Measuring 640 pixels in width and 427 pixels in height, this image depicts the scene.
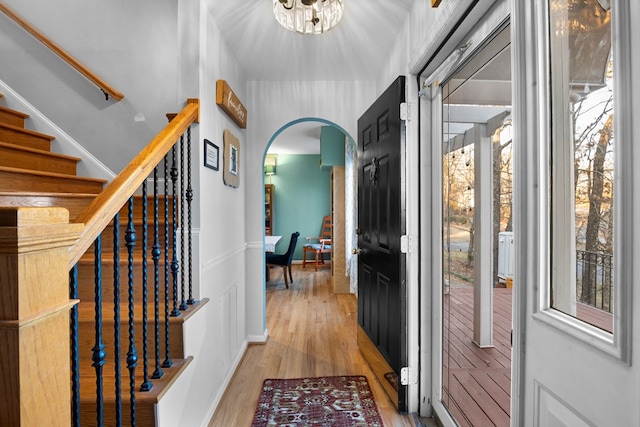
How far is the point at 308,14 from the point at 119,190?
1.45m

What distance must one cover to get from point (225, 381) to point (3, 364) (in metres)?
1.90

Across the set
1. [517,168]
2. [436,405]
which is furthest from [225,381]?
[517,168]

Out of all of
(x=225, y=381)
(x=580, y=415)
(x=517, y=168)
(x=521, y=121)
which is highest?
(x=521, y=121)

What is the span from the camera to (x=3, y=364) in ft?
1.96

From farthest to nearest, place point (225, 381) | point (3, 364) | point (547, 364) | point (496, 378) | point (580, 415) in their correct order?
point (225, 381) → point (496, 378) → point (547, 364) → point (580, 415) → point (3, 364)

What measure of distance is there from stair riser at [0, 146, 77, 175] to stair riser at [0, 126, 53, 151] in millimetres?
246

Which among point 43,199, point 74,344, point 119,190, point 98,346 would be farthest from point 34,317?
point 43,199

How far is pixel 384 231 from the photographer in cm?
222

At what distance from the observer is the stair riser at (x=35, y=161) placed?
193 centimetres

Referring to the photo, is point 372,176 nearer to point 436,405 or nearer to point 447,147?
point 447,147

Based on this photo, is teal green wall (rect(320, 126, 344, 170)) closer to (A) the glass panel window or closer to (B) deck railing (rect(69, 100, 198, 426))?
(B) deck railing (rect(69, 100, 198, 426))

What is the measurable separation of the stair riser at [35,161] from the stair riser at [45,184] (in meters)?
0.22

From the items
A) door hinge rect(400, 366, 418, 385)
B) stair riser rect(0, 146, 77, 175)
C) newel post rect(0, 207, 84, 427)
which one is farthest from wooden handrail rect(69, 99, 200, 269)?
door hinge rect(400, 366, 418, 385)

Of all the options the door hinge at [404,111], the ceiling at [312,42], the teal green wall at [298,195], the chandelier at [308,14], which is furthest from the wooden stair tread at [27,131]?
the teal green wall at [298,195]
